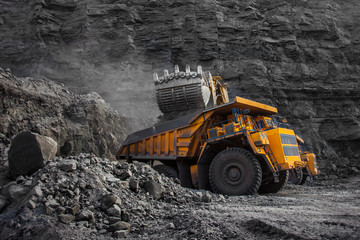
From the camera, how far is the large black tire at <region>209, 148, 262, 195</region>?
657 cm

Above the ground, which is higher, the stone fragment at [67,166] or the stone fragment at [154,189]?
the stone fragment at [67,166]

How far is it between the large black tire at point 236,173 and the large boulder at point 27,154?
365 cm

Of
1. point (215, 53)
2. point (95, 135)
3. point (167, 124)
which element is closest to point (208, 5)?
point (215, 53)

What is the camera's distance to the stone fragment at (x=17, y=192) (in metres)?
4.21

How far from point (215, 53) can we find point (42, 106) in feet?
36.5

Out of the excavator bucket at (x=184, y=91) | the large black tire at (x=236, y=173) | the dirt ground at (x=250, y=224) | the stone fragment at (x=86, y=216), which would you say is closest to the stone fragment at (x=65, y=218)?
the stone fragment at (x=86, y=216)

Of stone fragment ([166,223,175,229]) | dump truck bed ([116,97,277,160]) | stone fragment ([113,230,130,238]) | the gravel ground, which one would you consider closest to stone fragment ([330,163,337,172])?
dump truck bed ([116,97,277,160])

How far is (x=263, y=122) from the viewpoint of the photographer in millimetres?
8344

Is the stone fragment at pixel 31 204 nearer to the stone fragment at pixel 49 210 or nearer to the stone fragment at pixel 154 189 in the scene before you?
the stone fragment at pixel 49 210

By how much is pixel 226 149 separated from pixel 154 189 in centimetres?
275

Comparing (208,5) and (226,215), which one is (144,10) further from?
(226,215)

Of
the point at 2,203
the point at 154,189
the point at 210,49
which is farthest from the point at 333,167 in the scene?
the point at 2,203

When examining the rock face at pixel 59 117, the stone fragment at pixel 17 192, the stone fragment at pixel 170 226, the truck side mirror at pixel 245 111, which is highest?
the rock face at pixel 59 117

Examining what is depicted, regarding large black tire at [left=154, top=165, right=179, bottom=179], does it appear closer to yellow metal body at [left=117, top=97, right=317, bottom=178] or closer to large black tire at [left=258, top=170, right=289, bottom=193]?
yellow metal body at [left=117, top=97, right=317, bottom=178]
